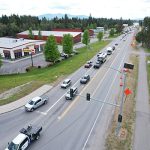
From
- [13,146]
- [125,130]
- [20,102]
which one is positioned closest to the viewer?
[13,146]

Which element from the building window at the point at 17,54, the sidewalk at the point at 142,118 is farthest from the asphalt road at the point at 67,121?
the building window at the point at 17,54

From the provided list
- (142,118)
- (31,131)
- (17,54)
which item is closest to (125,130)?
(142,118)

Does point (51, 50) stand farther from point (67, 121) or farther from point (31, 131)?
point (31, 131)

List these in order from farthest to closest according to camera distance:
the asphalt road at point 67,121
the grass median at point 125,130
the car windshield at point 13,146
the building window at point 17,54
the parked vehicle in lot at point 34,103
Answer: the building window at point 17,54, the parked vehicle in lot at point 34,103, the asphalt road at point 67,121, the grass median at point 125,130, the car windshield at point 13,146

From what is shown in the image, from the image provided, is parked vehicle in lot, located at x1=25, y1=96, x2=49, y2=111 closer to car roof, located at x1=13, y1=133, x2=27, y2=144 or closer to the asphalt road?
the asphalt road

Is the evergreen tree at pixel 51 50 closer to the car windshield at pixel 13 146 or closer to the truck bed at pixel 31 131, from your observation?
the truck bed at pixel 31 131

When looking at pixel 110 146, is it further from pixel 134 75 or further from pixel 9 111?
pixel 134 75
